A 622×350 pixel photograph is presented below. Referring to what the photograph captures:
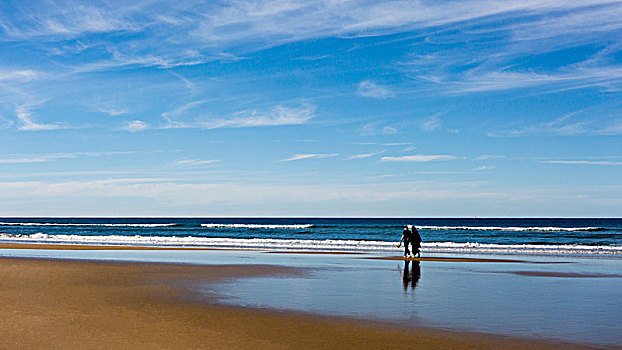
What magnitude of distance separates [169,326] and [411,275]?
9575mm

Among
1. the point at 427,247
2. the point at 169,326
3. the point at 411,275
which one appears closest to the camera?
the point at 169,326

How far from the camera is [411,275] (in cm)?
1734

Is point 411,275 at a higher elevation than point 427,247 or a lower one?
lower

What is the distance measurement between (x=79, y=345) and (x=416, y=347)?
4.41 m

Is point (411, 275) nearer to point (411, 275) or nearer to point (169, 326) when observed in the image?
point (411, 275)

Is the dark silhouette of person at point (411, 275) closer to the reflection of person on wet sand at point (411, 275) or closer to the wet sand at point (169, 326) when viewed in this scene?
the reflection of person on wet sand at point (411, 275)

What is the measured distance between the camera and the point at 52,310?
10.5 meters

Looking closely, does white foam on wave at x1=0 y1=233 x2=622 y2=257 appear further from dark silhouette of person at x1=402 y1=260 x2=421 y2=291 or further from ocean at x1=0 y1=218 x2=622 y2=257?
dark silhouette of person at x1=402 y1=260 x2=421 y2=291

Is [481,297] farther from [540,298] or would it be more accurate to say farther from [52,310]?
[52,310]

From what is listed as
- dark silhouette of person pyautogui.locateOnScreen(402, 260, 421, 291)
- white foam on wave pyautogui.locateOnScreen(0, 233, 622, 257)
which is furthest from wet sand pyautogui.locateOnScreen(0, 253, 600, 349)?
white foam on wave pyautogui.locateOnScreen(0, 233, 622, 257)

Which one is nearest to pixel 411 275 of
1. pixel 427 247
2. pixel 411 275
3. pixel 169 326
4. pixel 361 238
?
pixel 411 275

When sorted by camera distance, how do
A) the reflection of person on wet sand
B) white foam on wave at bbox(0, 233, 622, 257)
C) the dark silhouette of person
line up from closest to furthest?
the dark silhouette of person, the reflection of person on wet sand, white foam on wave at bbox(0, 233, 622, 257)

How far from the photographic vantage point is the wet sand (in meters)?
8.01

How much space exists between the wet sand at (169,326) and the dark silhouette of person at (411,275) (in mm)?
5102
